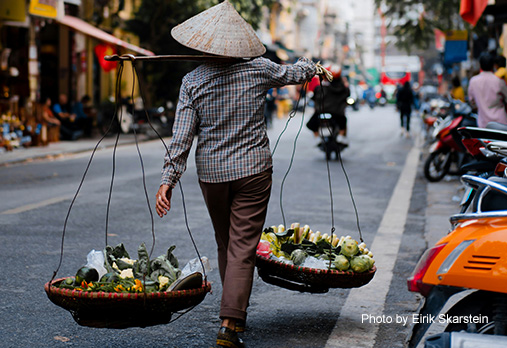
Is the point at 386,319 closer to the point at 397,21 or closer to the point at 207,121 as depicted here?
the point at 207,121

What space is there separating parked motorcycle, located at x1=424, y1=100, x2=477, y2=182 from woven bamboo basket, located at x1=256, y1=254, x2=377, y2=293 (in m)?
7.12

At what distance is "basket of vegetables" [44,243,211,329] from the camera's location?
12.6 feet

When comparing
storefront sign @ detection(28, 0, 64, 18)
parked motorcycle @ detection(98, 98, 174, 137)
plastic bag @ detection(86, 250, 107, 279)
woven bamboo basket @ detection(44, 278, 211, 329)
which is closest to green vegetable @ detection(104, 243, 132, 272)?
plastic bag @ detection(86, 250, 107, 279)

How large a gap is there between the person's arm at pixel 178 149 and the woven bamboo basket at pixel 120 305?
1.67 ft

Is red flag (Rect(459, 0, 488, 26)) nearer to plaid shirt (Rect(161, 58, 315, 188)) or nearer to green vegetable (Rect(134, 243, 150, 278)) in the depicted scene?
plaid shirt (Rect(161, 58, 315, 188))

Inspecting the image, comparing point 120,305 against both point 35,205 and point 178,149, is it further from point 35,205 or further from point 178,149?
point 35,205

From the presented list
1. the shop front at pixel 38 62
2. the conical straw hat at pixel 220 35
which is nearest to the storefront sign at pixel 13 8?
the shop front at pixel 38 62

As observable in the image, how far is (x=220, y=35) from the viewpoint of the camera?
4.29m

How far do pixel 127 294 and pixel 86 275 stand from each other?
1.23 ft

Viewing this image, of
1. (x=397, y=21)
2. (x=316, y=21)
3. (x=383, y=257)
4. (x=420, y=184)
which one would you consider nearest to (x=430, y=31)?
(x=397, y=21)

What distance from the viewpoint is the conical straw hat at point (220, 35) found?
4254 millimetres

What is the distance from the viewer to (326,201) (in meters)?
10.5

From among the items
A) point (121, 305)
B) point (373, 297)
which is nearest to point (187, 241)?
point (373, 297)

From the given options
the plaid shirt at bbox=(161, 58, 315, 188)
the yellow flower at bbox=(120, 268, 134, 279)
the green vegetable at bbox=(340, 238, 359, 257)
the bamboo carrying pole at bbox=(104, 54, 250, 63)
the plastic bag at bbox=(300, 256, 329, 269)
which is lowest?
the plastic bag at bbox=(300, 256, 329, 269)
